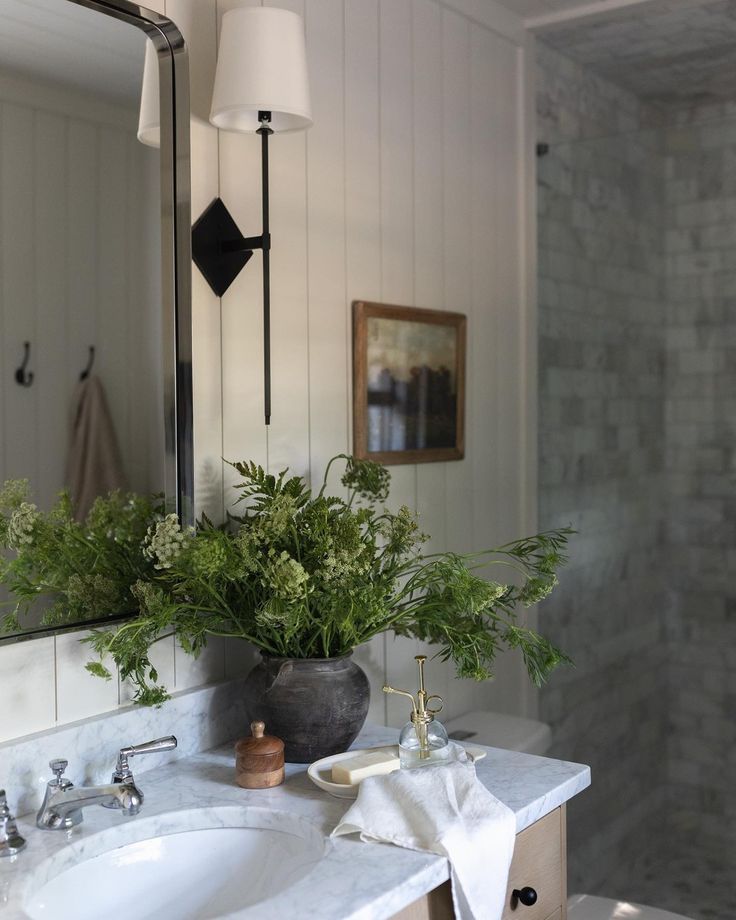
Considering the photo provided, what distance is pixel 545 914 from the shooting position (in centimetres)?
159

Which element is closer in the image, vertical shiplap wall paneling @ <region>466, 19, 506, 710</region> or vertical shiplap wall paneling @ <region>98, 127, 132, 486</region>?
vertical shiplap wall paneling @ <region>98, 127, 132, 486</region>

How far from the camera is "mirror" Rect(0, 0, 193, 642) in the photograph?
4.79ft

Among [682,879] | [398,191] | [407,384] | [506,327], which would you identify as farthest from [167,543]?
[682,879]

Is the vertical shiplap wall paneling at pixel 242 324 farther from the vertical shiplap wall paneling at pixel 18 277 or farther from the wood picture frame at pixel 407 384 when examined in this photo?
the vertical shiplap wall paneling at pixel 18 277

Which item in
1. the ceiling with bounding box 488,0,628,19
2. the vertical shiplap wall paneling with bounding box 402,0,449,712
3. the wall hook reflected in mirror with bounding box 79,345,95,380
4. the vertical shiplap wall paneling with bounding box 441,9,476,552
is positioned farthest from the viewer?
the ceiling with bounding box 488,0,628,19

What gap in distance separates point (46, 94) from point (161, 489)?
63 cm

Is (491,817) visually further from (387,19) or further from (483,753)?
(387,19)

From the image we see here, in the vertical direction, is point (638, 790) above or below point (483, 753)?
below

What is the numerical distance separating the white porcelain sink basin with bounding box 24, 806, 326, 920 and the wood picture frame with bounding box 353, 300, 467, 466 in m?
0.88

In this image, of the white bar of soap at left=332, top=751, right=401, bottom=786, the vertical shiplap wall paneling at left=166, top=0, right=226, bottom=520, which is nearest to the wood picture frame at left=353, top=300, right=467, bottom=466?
the vertical shiplap wall paneling at left=166, top=0, right=226, bottom=520

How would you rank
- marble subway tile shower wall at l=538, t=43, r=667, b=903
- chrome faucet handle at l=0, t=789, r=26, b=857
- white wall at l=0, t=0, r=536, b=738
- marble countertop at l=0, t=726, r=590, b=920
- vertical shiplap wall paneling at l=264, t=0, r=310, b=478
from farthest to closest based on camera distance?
marble subway tile shower wall at l=538, t=43, r=667, b=903
vertical shiplap wall paneling at l=264, t=0, r=310, b=478
white wall at l=0, t=0, r=536, b=738
chrome faucet handle at l=0, t=789, r=26, b=857
marble countertop at l=0, t=726, r=590, b=920

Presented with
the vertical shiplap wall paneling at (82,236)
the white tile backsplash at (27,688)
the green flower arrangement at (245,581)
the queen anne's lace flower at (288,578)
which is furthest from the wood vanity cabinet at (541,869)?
the vertical shiplap wall paneling at (82,236)

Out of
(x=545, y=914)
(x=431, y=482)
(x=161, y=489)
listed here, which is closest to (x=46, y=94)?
(x=161, y=489)

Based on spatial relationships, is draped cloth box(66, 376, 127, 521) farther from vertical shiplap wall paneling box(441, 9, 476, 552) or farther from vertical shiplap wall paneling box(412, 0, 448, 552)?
vertical shiplap wall paneling box(441, 9, 476, 552)
